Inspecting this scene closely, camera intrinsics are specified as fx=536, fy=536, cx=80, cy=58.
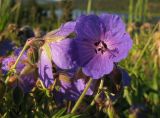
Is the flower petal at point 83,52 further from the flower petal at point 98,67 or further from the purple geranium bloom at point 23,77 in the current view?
the purple geranium bloom at point 23,77

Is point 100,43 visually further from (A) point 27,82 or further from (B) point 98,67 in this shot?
(A) point 27,82

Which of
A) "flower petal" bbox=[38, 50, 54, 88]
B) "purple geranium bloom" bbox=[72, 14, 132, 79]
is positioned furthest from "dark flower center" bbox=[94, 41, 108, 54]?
"flower petal" bbox=[38, 50, 54, 88]

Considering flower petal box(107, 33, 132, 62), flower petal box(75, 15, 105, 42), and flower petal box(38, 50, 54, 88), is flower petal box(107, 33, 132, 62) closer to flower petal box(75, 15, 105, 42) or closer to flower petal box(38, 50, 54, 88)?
flower petal box(75, 15, 105, 42)

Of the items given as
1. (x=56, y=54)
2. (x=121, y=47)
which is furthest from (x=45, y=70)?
(x=121, y=47)

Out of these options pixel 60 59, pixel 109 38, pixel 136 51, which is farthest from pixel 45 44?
pixel 136 51

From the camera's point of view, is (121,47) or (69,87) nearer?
(121,47)
